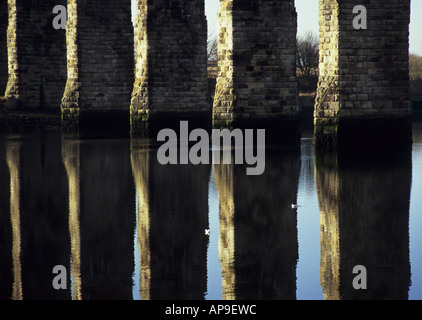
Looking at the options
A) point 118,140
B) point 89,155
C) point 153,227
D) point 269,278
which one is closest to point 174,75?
point 118,140

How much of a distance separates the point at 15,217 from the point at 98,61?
791 inches

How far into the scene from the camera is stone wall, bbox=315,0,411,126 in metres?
21.1

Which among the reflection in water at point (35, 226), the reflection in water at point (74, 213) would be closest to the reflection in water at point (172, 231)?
the reflection in water at point (74, 213)

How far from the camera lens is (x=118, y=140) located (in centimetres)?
2825

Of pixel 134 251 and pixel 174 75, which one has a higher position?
pixel 174 75

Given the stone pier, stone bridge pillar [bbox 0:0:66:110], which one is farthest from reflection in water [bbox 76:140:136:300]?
stone bridge pillar [bbox 0:0:66:110]

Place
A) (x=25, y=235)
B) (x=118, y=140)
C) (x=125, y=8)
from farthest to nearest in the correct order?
1. (x=125, y=8)
2. (x=118, y=140)
3. (x=25, y=235)

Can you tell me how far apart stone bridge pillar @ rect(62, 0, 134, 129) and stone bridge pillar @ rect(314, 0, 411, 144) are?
1128cm

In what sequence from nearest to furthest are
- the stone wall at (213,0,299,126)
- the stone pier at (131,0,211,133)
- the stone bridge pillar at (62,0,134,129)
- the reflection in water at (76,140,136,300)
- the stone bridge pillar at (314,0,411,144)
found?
the reflection in water at (76,140,136,300) → the stone bridge pillar at (314,0,411,144) → the stone wall at (213,0,299,126) → the stone pier at (131,0,211,133) → the stone bridge pillar at (62,0,134,129)

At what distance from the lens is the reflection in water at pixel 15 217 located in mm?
8236

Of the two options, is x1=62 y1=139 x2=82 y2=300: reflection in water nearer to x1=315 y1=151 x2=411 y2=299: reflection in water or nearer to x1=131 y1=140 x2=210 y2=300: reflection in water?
x1=131 y1=140 x2=210 y2=300: reflection in water

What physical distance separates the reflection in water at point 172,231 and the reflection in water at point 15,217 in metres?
1.12

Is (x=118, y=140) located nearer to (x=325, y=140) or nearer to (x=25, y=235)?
(x=325, y=140)

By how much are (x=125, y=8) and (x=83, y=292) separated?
2408 cm
